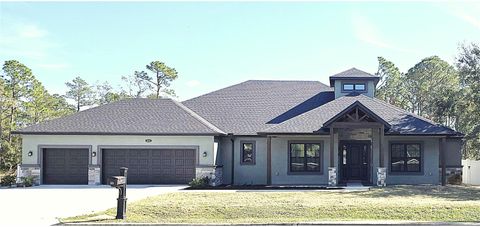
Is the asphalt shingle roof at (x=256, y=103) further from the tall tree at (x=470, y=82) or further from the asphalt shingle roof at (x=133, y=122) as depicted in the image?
the tall tree at (x=470, y=82)

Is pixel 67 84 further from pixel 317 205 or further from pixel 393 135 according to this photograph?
pixel 317 205

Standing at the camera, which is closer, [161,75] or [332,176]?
[332,176]

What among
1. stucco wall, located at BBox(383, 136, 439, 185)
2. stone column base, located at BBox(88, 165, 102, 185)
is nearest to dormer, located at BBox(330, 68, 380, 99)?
stucco wall, located at BBox(383, 136, 439, 185)

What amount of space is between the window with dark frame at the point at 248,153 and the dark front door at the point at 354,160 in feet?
14.7

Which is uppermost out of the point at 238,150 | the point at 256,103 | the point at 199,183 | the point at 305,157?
the point at 256,103

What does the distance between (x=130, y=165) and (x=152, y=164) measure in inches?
43.2

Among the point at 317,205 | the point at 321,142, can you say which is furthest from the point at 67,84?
the point at 317,205

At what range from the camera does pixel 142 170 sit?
27.1m

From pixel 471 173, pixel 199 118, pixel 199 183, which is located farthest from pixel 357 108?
pixel 471 173

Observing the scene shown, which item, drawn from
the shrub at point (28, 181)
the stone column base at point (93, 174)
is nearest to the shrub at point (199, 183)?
the stone column base at point (93, 174)

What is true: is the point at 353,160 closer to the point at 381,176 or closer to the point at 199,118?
the point at 381,176

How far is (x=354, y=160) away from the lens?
27188 mm

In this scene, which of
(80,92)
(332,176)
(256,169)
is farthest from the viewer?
(80,92)

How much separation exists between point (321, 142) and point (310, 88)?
629 cm
